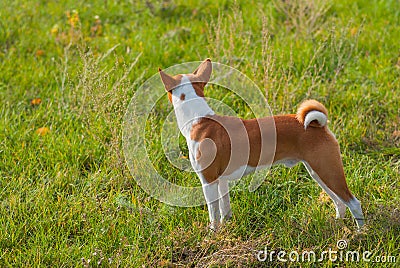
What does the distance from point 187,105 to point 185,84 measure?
125mm

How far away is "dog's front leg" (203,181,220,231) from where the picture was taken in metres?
3.58

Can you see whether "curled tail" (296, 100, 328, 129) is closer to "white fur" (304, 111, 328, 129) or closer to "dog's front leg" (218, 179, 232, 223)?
"white fur" (304, 111, 328, 129)

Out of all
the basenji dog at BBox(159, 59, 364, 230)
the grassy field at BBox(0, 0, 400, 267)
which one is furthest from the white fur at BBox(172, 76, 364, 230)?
the grassy field at BBox(0, 0, 400, 267)

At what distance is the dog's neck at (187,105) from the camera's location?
3500 millimetres

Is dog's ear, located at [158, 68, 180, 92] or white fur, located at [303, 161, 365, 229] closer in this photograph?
dog's ear, located at [158, 68, 180, 92]

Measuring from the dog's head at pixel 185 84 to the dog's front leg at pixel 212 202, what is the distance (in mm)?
552

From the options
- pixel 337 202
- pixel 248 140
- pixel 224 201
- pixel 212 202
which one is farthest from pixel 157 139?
pixel 337 202

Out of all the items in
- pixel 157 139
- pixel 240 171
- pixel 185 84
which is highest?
pixel 185 84

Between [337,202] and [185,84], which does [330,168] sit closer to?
[337,202]

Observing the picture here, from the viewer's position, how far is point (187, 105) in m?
3.51

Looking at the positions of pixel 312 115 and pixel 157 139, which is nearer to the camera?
pixel 312 115

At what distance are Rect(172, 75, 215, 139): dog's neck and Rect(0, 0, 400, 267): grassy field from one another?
683mm

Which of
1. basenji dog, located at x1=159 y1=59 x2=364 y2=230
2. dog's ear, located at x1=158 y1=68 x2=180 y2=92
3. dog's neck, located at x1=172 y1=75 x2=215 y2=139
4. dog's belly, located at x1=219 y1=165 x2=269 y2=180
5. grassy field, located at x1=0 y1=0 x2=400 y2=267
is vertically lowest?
grassy field, located at x1=0 y1=0 x2=400 y2=267

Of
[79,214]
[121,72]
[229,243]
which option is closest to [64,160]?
[79,214]
